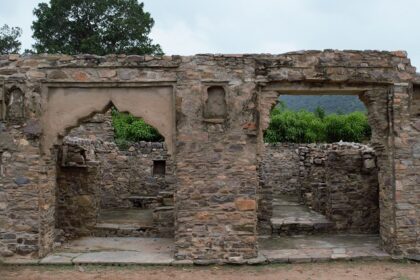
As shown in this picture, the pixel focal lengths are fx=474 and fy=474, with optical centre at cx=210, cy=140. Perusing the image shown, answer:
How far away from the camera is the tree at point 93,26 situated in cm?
2844

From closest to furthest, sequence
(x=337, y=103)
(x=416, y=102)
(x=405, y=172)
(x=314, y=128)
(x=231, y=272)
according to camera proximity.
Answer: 1. (x=231, y=272)
2. (x=405, y=172)
3. (x=416, y=102)
4. (x=314, y=128)
5. (x=337, y=103)

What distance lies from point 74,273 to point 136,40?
22.8 m

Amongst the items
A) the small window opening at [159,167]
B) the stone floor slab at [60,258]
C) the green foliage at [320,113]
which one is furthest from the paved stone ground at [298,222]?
the green foliage at [320,113]

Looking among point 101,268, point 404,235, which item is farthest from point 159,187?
point 404,235

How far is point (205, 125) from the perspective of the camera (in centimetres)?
845

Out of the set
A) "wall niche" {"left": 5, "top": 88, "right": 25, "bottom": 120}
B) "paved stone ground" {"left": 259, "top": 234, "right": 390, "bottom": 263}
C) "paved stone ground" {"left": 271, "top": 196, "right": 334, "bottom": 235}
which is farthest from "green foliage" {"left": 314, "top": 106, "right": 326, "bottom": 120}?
"wall niche" {"left": 5, "top": 88, "right": 25, "bottom": 120}

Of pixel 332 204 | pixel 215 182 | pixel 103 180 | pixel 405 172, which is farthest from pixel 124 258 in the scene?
pixel 103 180

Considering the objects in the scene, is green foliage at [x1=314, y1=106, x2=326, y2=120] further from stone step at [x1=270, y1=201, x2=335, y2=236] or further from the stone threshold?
the stone threshold

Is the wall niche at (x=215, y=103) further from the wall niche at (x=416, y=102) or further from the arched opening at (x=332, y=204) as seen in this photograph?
the wall niche at (x=416, y=102)

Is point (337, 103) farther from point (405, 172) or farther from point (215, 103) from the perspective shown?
point (215, 103)

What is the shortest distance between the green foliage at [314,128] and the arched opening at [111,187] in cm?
609

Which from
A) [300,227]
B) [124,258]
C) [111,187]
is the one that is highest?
[111,187]

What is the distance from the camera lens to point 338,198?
10.7 meters

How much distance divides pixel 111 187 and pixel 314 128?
38.6ft
